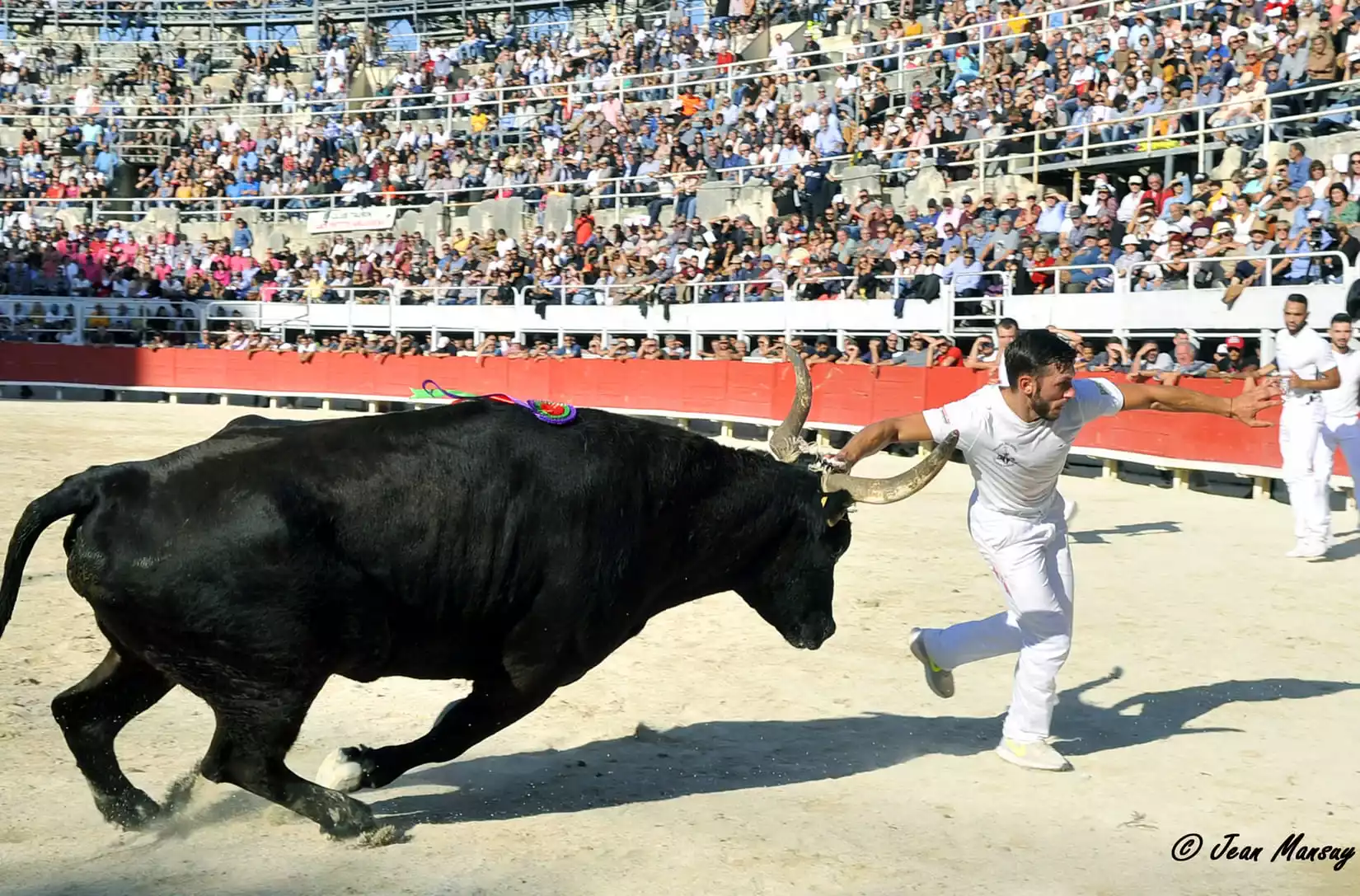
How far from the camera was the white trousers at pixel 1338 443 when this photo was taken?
33.8 ft

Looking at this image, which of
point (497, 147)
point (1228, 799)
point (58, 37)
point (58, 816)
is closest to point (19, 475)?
point (58, 816)

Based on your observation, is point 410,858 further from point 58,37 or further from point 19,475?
point 58,37

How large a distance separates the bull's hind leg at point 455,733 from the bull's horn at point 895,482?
4.23 ft

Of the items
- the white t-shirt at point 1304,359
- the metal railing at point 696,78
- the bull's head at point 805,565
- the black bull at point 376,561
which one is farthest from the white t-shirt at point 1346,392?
the metal railing at point 696,78

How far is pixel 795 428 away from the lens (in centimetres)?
560

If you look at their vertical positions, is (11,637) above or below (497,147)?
below

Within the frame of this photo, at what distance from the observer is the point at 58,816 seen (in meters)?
4.66

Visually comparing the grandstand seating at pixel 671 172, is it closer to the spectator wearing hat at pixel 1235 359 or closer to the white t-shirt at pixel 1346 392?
the spectator wearing hat at pixel 1235 359

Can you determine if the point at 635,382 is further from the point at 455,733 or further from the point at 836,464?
the point at 455,733

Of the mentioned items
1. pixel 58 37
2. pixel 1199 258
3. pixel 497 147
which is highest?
pixel 58 37

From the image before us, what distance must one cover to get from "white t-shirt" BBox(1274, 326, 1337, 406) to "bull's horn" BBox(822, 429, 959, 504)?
5969 mm

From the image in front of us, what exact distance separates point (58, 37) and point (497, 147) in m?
17.8

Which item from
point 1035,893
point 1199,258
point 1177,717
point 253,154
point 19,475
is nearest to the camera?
point 1035,893

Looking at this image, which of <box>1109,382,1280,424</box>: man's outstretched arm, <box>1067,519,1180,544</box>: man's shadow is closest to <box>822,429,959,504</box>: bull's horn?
<box>1109,382,1280,424</box>: man's outstretched arm
